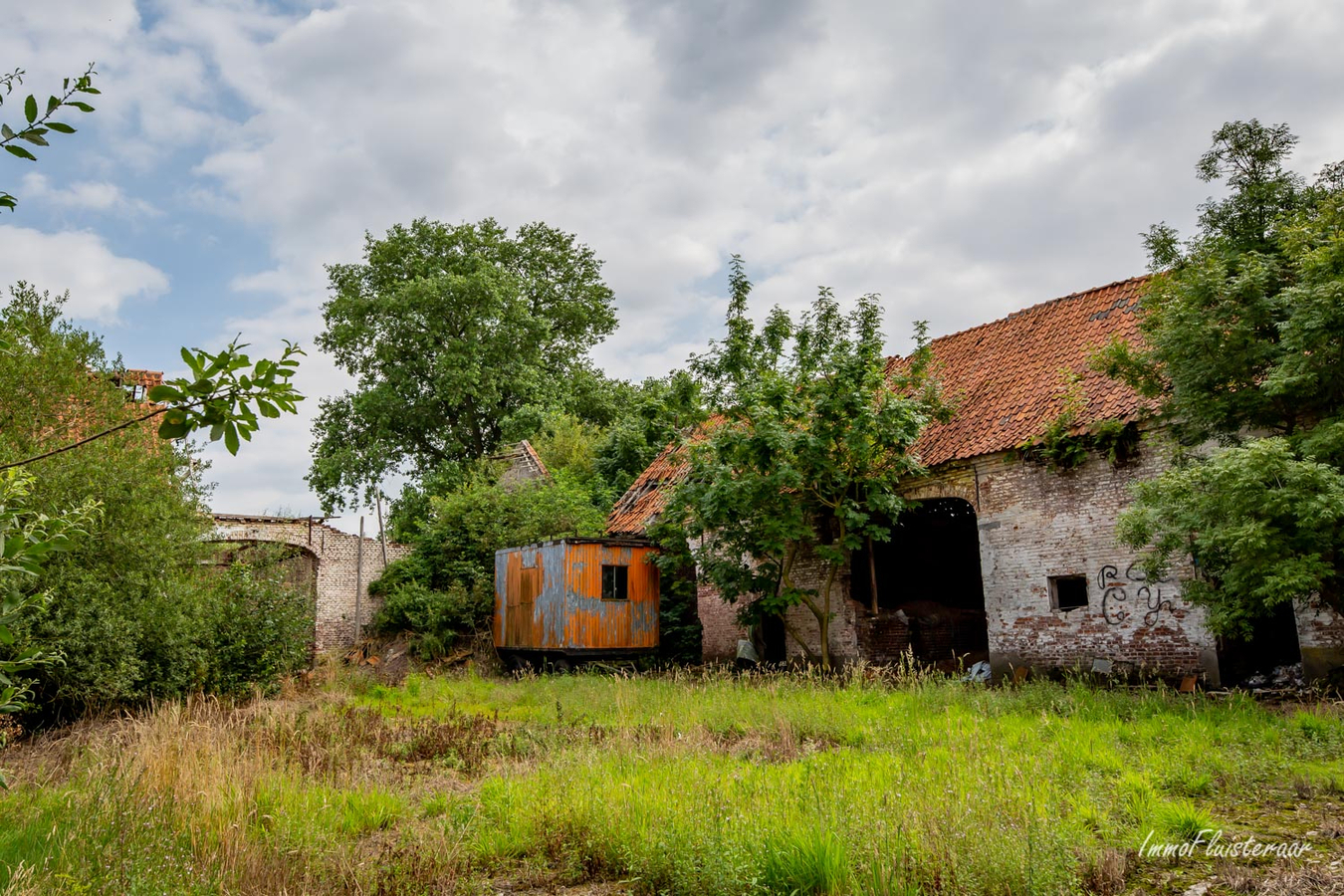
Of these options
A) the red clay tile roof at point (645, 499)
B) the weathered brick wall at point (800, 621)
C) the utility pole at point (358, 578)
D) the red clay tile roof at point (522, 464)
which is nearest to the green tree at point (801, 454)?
the weathered brick wall at point (800, 621)

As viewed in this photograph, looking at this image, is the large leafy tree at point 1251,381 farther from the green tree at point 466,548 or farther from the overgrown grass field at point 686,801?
the green tree at point 466,548

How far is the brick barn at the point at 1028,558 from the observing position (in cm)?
1291

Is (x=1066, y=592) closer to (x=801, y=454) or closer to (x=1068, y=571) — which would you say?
(x=1068, y=571)

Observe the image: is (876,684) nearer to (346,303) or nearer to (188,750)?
(188,750)

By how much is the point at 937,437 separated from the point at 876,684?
631 cm

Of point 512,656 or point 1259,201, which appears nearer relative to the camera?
point 1259,201

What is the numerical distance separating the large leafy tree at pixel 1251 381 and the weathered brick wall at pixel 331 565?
20074 millimetres

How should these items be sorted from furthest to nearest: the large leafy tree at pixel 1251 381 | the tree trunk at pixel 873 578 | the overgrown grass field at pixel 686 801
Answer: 1. the tree trunk at pixel 873 578
2. the large leafy tree at pixel 1251 381
3. the overgrown grass field at pixel 686 801

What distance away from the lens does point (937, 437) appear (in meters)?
16.5

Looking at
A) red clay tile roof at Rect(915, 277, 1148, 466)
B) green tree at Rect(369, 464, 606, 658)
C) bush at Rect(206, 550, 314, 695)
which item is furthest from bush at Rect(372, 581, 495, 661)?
red clay tile roof at Rect(915, 277, 1148, 466)

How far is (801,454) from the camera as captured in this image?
15.1 meters

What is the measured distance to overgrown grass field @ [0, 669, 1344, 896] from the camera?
4.54m

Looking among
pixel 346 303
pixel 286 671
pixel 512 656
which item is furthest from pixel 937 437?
pixel 346 303

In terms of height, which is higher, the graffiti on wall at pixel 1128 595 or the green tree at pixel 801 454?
the green tree at pixel 801 454
